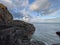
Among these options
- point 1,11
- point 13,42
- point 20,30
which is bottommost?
point 13,42

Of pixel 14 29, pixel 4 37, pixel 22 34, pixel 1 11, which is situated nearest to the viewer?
pixel 4 37

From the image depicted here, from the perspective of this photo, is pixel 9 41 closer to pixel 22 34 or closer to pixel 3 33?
pixel 3 33

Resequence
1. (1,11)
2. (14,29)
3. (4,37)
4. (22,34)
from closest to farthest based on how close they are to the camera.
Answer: (4,37) → (14,29) → (22,34) → (1,11)

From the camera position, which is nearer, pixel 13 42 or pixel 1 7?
pixel 13 42

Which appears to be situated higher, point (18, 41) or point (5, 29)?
point (5, 29)

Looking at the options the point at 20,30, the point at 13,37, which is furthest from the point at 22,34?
the point at 13,37

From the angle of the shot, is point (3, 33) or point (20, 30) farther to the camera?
point (20, 30)

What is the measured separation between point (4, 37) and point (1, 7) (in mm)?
10973

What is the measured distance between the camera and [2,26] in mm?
26500

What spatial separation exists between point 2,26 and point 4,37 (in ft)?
8.07

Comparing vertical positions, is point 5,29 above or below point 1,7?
below

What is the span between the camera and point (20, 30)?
1090 inches

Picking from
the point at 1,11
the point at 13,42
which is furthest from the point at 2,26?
the point at 1,11

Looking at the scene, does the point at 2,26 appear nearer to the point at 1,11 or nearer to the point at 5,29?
the point at 5,29
